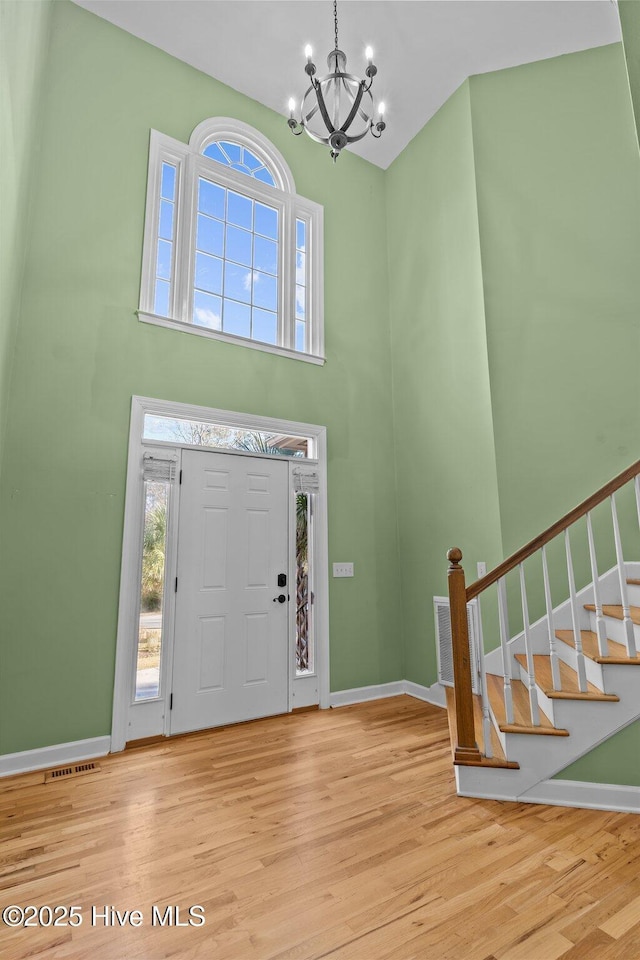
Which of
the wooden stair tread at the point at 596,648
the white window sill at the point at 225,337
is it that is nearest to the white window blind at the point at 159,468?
the white window sill at the point at 225,337

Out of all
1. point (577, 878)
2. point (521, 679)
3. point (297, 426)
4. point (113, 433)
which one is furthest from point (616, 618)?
point (113, 433)

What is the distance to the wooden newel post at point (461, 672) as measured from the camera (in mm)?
2614

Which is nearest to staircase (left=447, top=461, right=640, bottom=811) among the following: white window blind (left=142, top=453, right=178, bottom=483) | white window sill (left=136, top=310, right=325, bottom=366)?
white window blind (left=142, top=453, right=178, bottom=483)

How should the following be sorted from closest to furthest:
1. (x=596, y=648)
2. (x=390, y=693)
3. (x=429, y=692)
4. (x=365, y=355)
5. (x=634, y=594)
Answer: (x=596, y=648) < (x=634, y=594) < (x=429, y=692) < (x=390, y=693) < (x=365, y=355)

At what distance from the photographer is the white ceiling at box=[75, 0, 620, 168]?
3871 mm

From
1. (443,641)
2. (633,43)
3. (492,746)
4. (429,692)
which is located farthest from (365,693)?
(633,43)

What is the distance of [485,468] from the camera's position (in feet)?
12.8

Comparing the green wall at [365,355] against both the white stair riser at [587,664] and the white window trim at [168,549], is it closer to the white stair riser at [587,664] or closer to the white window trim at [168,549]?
the white window trim at [168,549]

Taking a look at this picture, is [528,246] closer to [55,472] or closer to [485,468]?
[485,468]

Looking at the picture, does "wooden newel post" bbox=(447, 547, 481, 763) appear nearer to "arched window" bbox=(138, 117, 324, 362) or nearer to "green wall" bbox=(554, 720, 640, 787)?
"green wall" bbox=(554, 720, 640, 787)

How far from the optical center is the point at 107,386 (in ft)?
11.7

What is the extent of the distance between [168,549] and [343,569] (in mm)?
1602

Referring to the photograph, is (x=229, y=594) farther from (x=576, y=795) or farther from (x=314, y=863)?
(x=576, y=795)

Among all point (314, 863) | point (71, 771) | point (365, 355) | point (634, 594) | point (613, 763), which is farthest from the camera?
point (365, 355)
